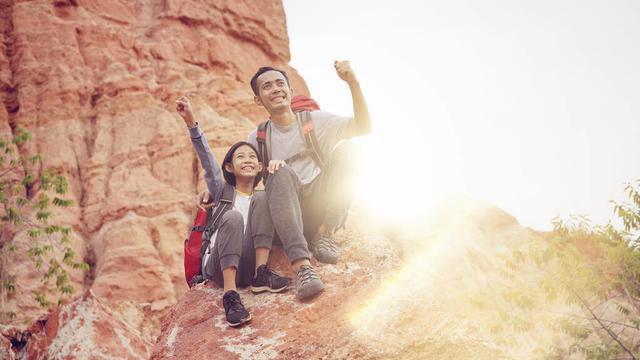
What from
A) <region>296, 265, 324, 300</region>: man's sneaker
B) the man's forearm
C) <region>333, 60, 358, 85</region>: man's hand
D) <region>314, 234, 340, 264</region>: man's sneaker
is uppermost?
<region>333, 60, 358, 85</region>: man's hand

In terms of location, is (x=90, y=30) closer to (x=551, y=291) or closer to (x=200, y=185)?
(x=200, y=185)

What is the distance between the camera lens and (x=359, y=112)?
12.3 ft

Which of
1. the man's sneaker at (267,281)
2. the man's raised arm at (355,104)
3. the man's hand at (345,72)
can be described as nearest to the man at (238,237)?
the man's sneaker at (267,281)

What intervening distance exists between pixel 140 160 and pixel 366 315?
13.2 meters

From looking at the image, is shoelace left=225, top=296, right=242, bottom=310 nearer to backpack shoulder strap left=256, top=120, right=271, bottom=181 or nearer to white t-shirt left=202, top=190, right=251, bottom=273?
white t-shirt left=202, top=190, right=251, bottom=273

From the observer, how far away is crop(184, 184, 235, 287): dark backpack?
3.95 meters

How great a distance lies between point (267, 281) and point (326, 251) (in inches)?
19.0

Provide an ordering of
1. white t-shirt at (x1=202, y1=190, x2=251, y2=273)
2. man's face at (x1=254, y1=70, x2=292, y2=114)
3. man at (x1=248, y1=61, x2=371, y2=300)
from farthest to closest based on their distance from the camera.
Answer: man's face at (x1=254, y1=70, x2=292, y2=114) < white t-shirt at (x1=202, y1=190, x2=251, y2=273) < man at (x1=248, y1=61, x2=371, y2=300)

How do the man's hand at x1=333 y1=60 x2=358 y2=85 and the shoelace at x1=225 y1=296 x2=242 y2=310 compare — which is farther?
the man's hand at x1=333 y1=60 x2=358 y2=85

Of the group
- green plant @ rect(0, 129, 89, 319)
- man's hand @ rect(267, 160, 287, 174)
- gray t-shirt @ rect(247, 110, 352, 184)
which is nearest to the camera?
man's hand @ rect(267, 160, 287, 174)

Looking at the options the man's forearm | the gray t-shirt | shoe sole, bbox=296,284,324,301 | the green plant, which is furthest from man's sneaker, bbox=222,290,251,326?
the green plant

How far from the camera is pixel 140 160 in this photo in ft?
49.1

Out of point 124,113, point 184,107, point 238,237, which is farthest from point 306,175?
point 124,113

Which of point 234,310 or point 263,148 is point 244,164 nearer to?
point 263,148
